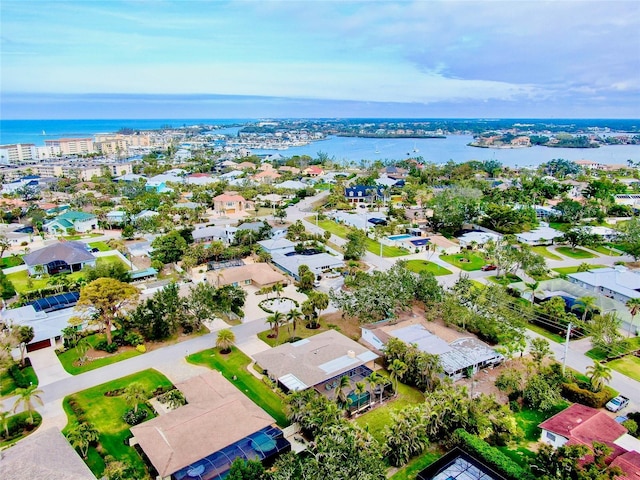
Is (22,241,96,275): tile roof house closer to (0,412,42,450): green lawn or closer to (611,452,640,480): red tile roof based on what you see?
(0,412,42,450): green lawn

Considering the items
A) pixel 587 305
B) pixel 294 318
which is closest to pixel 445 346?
pixel 294 318

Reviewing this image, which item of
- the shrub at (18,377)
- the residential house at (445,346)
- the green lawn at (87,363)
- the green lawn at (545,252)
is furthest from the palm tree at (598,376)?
the shrub at (18,377)

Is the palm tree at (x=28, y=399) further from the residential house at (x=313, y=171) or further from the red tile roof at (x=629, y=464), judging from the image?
the residential house at (x=313, y=171)

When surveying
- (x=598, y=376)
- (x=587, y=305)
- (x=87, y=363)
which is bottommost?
(x=87, y=363)

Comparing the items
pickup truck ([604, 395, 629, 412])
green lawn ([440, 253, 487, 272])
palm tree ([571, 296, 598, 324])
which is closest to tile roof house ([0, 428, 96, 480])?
pickup truck ([604, 395, 629, 412])

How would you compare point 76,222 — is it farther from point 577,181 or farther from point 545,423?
point 577,181

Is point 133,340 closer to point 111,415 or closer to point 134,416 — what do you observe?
point 111,415
